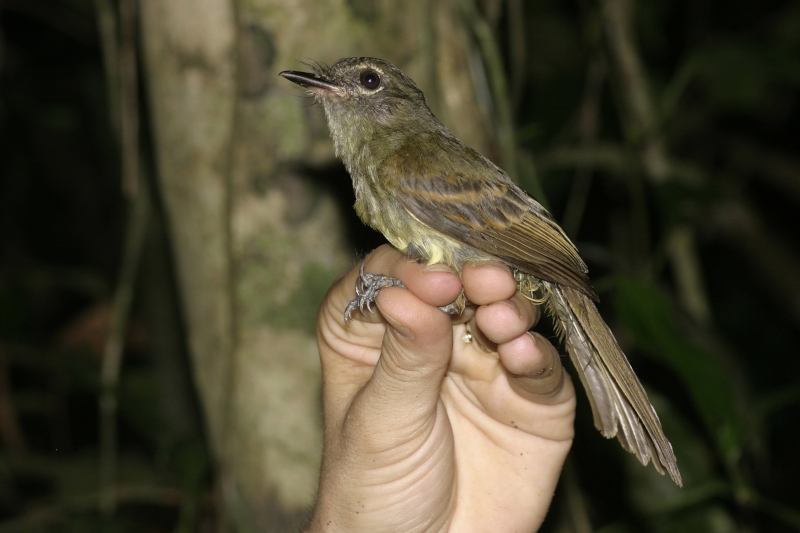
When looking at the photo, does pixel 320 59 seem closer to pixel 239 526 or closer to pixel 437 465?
pixel 437 465

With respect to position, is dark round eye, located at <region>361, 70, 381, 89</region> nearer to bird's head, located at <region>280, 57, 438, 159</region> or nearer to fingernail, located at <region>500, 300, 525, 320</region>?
bird's head, located at <region>280, 57, 438, 159</region>

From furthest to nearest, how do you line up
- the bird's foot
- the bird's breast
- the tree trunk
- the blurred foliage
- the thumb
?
the blurred foliage < the tree trunk < the bird's breast < the bird's foot < the thumb

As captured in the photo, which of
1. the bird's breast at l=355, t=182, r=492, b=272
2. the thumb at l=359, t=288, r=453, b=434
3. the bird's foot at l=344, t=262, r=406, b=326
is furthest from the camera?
the bird's breast at l=355, t=182, r=492, b=272

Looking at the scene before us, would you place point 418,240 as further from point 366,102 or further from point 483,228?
point 366,102

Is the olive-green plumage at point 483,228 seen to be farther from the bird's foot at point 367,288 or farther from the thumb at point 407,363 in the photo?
the thumb at point 407,363

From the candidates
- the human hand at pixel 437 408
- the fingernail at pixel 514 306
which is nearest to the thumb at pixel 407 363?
the human hand at pixel 437 408

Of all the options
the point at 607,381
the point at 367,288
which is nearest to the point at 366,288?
the point at 367,288

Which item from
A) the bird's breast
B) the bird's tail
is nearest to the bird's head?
the bird's breast
